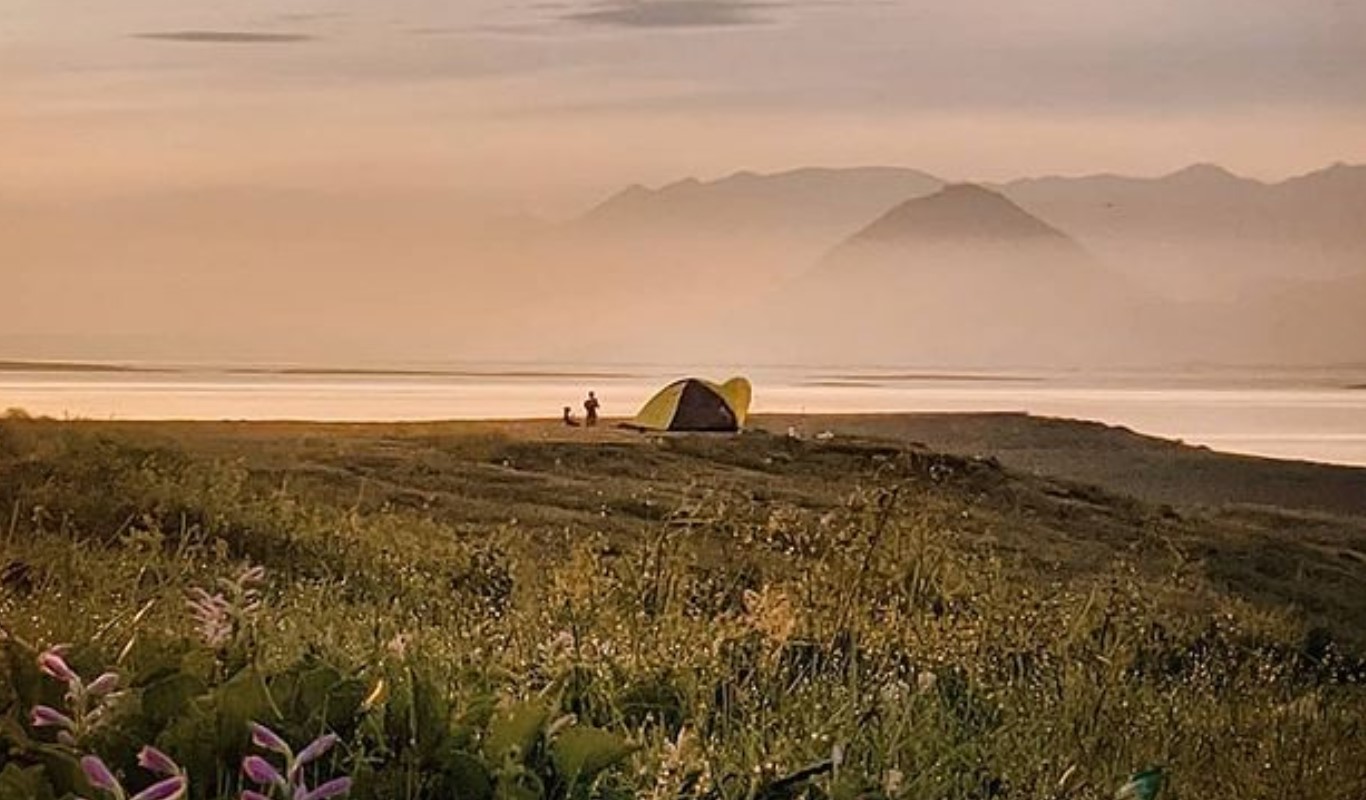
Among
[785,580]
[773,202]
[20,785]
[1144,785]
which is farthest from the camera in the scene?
[773,202]

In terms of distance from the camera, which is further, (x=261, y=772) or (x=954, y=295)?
(x=954, y=295)

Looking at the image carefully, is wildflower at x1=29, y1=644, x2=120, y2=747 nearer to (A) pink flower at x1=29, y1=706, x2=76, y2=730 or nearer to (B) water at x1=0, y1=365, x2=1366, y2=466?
(A) pink flower at x1=29, y1=706, x2=76, y2=730

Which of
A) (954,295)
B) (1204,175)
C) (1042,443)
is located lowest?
(1042,443)

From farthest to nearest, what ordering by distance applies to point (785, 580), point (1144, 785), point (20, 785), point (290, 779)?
1. point (785, 580)
2. point (1144, 785)
3. point (20, 785)
4. point (290, 779)

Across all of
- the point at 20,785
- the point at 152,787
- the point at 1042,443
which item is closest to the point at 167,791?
the point at 152,787

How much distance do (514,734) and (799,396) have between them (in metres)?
0.61

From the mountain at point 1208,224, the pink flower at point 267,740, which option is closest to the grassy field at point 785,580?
the mountain at point 1208,224

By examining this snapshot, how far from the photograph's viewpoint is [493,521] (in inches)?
69.6

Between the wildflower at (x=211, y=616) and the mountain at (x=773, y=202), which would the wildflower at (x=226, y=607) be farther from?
the mountain at (x=773, y=202)

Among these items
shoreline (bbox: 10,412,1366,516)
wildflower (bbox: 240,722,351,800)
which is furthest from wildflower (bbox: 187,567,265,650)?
wildflower (bbox: 240,722,351,800)

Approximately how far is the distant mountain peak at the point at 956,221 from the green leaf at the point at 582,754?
2.28 feet

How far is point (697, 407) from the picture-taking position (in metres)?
1.83

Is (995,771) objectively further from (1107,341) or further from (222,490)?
(222,490)

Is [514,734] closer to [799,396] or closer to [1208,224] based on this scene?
[799,396]
